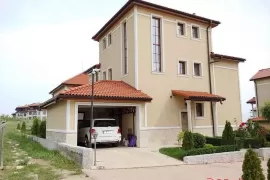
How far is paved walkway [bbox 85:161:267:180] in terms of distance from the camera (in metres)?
8.81

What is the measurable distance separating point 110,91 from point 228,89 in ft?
35.6

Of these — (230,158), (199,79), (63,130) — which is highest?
(199,79)

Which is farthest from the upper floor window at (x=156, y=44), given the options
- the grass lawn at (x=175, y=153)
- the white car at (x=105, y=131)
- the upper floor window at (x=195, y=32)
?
the grass lawn at (x=175, y=153)

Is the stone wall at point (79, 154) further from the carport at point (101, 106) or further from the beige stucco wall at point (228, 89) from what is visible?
the beige stucco wall at point (228, 89)

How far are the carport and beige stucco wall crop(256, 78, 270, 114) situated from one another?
70.4 ft

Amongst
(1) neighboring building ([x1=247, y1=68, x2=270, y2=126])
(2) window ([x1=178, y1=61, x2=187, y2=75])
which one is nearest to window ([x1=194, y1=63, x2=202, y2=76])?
(2) window ([x1=178, y1=61, x2=187, y2=75])

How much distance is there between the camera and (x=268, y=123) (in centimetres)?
2934

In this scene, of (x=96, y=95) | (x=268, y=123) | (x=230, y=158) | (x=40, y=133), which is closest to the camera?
(x=230, y=158)

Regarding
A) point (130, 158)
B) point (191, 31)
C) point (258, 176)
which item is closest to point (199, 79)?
point (191, 31)

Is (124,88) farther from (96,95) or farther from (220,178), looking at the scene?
(220,178)

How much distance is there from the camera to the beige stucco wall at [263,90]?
3178 centimetres

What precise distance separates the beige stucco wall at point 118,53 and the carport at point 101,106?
3.67ft

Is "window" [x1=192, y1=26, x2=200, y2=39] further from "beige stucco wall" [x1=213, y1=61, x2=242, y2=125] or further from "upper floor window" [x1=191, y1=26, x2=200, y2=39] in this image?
"beige stucco wall" [x1=213, y1=61, x2=242, y2=125]

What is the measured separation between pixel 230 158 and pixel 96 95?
770 centimetres
